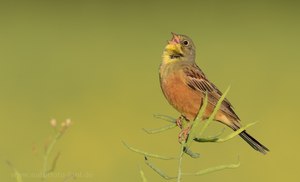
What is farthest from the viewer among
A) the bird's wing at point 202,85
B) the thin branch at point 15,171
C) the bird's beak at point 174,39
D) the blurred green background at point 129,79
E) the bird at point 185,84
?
the blurred green background at point 129,79

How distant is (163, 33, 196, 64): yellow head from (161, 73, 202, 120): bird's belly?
0.29ft

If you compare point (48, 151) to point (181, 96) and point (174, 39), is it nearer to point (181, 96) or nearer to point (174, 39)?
point (174, 39)

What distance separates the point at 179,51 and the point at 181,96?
0.20 metres

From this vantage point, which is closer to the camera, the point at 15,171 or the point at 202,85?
the point at 15,171

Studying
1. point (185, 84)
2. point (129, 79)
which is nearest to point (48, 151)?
point (185, 84)

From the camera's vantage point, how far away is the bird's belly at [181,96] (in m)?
3.55

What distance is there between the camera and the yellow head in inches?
139

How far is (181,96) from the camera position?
12.1 feet

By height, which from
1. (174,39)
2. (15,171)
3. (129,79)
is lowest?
(129,79)

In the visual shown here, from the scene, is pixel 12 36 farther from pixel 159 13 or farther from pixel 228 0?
pixel 228 0

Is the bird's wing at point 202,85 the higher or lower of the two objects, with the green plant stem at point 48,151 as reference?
lower

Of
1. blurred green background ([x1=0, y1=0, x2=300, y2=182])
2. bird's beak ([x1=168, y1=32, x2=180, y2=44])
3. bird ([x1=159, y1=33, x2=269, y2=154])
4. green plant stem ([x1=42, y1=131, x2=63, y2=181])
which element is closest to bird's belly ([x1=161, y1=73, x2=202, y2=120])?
bird ([x1=159, y1=33, x2=269, y2=154])

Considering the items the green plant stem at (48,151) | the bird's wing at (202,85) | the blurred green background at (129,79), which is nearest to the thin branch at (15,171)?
the green plant stem at (48,151)

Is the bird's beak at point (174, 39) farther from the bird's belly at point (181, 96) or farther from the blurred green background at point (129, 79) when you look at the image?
the blurred green background at point (129, 79)
